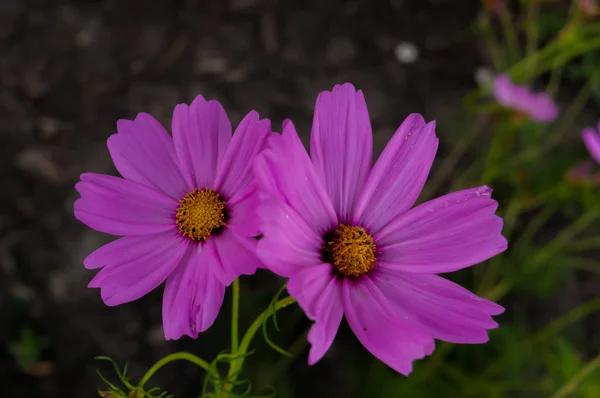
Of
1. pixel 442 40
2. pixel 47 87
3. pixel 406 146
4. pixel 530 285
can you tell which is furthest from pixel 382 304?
pixel 442 40

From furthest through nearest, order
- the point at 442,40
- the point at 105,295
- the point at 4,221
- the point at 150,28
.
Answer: the point at 442,40, the point at 150,28, the point at 4,221, the point at 105,295

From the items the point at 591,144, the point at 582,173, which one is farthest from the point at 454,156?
the point at 591,144

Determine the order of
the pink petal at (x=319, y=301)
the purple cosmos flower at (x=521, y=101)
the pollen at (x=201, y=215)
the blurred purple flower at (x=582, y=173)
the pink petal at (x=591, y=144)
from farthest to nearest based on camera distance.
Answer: the purple cosmos flower at (x=521, y=101) < the blurred purple flower at (x=582, y=173) < the pink petal at (x=591, y=144) < the pollen at (x=201, y=215) < the pink petal at (x=319, y=301)

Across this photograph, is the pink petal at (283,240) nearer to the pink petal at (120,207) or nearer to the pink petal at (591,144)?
the pink petal at (120,207)

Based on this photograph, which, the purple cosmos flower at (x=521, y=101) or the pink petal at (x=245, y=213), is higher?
the purple cosmos flower at (x=521, y=101)

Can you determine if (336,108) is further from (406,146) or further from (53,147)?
(53,147)

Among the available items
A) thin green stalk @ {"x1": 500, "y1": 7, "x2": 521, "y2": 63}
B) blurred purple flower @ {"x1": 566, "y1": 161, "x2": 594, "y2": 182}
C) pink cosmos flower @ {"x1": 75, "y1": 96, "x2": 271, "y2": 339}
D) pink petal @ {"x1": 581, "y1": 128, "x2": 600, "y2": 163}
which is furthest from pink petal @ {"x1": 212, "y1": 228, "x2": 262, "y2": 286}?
thin green stalk @ {"x1": 500, "y1": 7, "x2": 521, "y2": 63}

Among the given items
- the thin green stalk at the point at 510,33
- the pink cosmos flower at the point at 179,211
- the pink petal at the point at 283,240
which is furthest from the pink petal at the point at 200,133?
the thin green stalk at the point at 510,33

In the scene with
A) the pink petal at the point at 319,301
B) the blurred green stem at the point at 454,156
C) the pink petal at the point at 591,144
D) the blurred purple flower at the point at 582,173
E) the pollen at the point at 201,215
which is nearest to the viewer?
the pink petal at the point at 319,301
